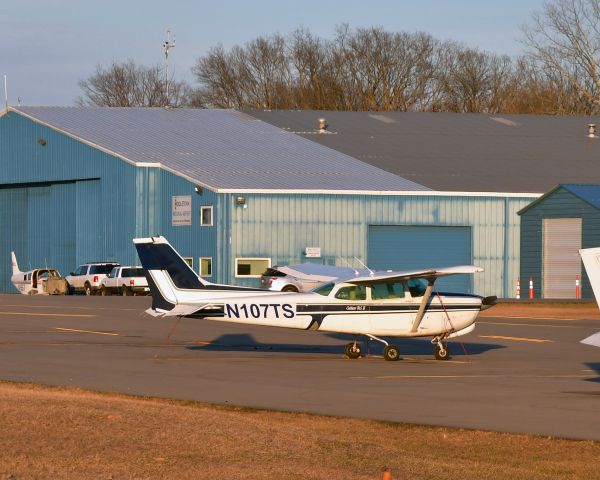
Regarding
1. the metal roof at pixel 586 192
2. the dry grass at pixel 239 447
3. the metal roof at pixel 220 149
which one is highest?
the metal roof at pixel 220 149

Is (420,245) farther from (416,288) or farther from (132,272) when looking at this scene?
(416,288)

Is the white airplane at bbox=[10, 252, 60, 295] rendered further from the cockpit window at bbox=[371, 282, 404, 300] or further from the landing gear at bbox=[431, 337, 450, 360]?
the landing gear at bbox=[431, 337, 450, 360]

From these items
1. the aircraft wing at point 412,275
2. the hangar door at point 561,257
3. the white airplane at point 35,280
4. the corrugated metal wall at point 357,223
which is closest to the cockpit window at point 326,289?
the aircraft wing at point 412,275

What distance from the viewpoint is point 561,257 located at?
55.6m

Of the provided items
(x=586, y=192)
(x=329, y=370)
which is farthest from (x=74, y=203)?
(x=329, y=370)

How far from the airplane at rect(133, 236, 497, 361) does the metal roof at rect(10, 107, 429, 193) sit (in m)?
31.7

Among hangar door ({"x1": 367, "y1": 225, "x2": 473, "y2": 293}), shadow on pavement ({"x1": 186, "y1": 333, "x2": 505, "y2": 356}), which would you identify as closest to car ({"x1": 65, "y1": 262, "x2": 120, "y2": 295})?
hangar door ({"x1": 367, "y1": 225, "x2": 473, "y2": 293})

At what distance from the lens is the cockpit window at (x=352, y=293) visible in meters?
27.2

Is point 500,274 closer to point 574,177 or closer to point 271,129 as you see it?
point 574,177

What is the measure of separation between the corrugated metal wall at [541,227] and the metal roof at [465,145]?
3.33m

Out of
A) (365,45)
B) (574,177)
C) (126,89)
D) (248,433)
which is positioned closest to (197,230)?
(574,177)

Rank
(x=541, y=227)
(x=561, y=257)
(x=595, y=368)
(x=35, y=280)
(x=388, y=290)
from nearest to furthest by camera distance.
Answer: (x=595, y=368) → (x=388, y=290) → (x=561, y=257) → (x=541, y=227) → (x=35, y=280)

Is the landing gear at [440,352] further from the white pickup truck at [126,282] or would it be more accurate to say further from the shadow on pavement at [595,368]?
the white pickup truck at [126,282]

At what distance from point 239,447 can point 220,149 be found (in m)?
52.5
